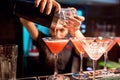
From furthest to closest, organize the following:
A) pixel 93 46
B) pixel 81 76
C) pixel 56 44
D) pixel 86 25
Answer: pixel 86 25 → pixel 56 44 → pixel 81 76 → pixel 93 46

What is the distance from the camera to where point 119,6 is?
3.53 m

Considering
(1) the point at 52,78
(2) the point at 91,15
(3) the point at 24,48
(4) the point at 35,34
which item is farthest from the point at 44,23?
(2) the point at 91,15

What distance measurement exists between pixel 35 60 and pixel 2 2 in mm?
810

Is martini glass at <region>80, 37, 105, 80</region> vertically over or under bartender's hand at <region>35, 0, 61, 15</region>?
under

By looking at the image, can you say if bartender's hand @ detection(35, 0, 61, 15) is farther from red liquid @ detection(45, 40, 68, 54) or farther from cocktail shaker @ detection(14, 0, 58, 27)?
red liquid @ detection(45, 40, 68, 54)

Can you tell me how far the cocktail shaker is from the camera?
1121mm

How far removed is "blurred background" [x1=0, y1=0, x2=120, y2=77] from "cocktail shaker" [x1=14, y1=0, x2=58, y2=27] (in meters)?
1.51

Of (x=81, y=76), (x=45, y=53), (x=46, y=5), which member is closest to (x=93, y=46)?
(x=81, y=76)

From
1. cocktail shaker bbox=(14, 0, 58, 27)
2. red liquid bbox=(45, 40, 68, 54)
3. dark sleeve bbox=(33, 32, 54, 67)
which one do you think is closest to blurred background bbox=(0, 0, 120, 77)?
dark sleeve bbox=(33, 32, 54, 67)

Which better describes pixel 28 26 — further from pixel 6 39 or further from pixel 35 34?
pixel 6 39

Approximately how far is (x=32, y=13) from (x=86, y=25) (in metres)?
2.27

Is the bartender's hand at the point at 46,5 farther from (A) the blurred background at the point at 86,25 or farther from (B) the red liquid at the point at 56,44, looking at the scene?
(A) the blurred background at the point at 86,25

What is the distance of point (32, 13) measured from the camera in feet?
3.72

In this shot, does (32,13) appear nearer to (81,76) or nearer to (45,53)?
(81,76)
